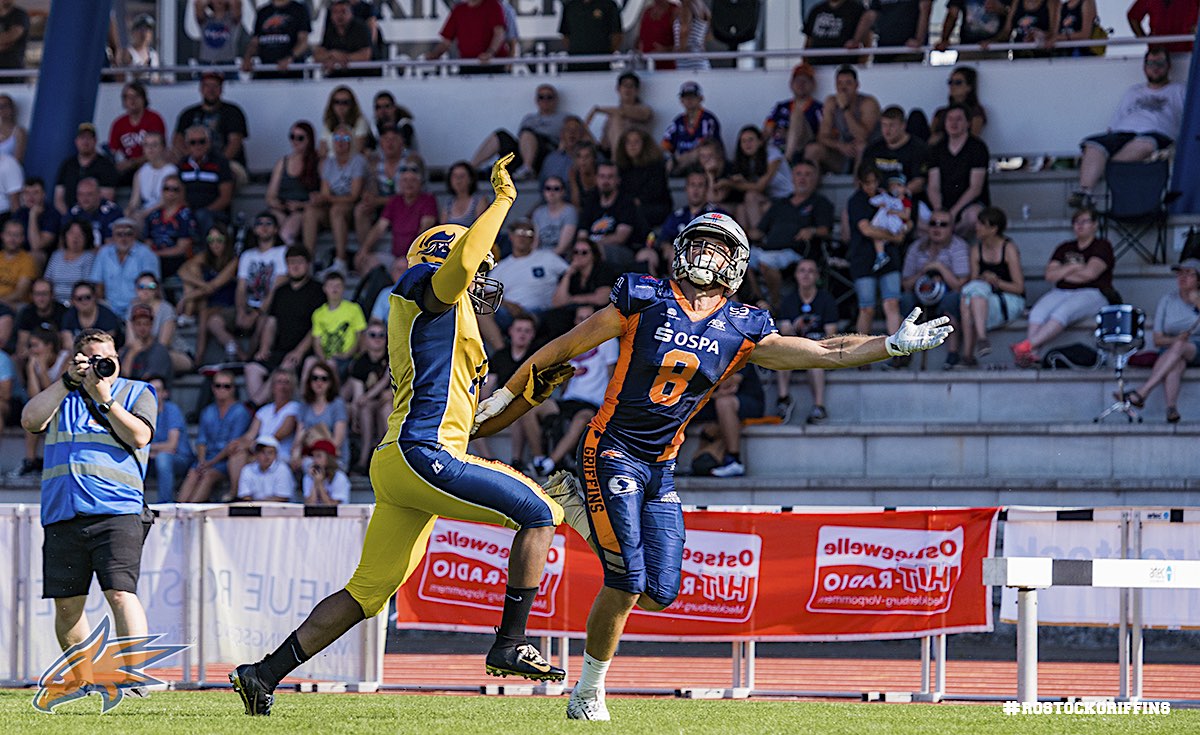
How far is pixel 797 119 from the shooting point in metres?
17.9

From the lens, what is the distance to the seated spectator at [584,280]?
16.0 meters

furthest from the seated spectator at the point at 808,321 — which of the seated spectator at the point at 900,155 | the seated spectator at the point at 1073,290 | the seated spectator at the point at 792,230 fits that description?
the seated spectator at the point at 1073,290

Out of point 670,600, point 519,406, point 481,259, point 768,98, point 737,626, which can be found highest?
point 768,98

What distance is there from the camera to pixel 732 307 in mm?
7777

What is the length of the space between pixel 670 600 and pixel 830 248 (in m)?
9.53

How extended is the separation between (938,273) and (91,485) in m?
9.10

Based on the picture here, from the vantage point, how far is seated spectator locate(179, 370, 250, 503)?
15.7 m

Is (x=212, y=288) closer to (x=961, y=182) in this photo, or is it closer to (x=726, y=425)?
(x=726, y=425)

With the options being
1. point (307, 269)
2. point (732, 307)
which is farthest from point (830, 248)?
point (732, 307)

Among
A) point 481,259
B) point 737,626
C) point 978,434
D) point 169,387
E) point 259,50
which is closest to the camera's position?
point 481,259

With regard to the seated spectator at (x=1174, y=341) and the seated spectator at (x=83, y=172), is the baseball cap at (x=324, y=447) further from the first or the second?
the seated spectator at (x=1174, y=341)

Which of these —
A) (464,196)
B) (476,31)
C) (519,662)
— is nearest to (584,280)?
(464,196)

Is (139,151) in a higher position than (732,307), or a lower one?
higher

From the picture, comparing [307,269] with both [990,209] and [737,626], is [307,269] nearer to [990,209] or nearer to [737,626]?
[990,209]
